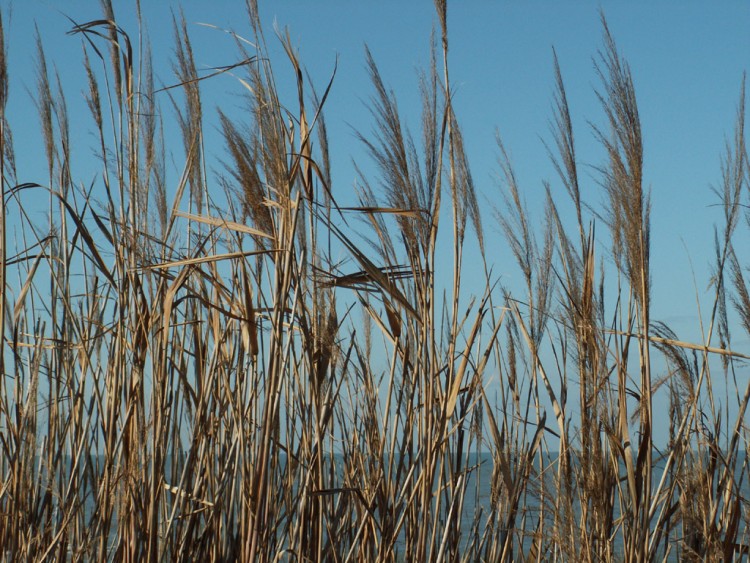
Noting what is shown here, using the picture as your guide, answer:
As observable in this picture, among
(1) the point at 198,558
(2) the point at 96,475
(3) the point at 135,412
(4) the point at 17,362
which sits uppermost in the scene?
(4) the point at 17,362

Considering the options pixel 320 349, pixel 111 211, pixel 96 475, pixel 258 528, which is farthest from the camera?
pixel 96 475

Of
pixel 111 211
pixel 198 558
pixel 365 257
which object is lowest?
pixel 198 558

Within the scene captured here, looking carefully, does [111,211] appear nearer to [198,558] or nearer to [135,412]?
[135,412]

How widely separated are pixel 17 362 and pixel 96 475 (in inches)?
15.6

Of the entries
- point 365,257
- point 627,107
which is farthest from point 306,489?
point 627,107

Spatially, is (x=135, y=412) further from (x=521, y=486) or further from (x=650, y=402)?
(x=650, y=402)

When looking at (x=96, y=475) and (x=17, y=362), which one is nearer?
(x=96, y=475)

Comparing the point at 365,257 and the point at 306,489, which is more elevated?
the point at 365,257

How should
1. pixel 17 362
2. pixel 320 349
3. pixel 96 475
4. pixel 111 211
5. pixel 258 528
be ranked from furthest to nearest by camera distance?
pixel 17 362
pixel 96 475
pixel 111 211
pixel 320 349
pixel 258 528

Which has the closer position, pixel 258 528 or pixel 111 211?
pixel 258 528

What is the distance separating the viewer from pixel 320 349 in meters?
1.68

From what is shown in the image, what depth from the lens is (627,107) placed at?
1.74 m

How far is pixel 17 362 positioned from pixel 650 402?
A: 63.2 inches

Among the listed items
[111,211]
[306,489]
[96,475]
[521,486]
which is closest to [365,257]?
→ [306,489]
